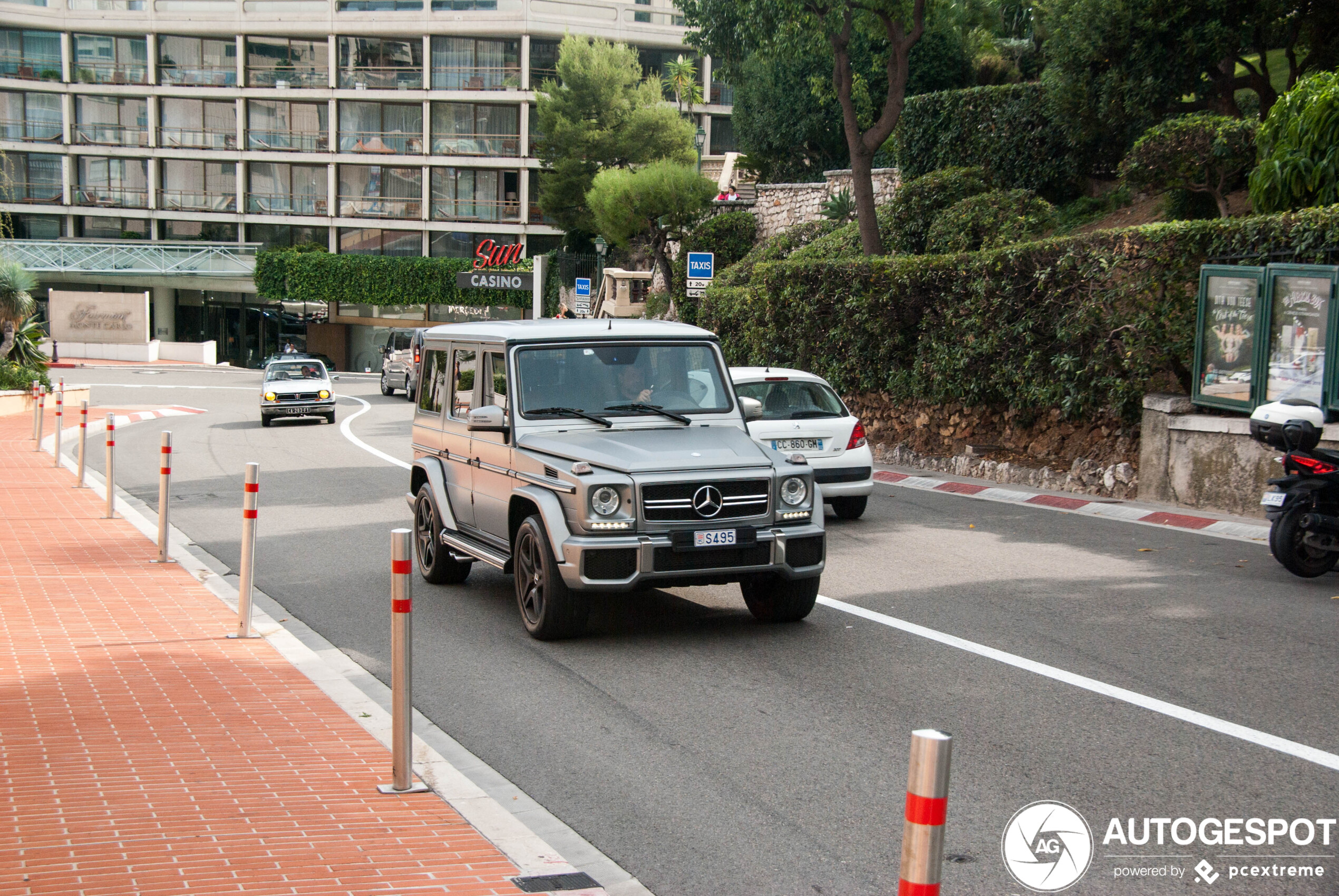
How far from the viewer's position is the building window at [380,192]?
6856 centimetres

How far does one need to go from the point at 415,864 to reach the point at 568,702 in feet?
7.66

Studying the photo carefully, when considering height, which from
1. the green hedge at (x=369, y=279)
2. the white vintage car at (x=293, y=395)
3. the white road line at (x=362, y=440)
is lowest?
the white road line at (x=362, y=440)

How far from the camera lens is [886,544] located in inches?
482

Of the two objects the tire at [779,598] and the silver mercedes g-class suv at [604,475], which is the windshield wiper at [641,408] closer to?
the silver mercedes g-class suv at [604,475]

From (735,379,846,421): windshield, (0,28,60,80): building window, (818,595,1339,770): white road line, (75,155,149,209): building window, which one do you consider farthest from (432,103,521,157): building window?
(818,595,1339,770): white road line

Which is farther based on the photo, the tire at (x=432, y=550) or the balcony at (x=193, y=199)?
the balcony at (x=193, y=199)

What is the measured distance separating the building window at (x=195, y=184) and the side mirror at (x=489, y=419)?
6643cm

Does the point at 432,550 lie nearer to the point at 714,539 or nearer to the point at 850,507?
the point at 714,539

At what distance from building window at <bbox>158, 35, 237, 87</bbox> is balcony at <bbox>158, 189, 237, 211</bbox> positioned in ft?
19.2

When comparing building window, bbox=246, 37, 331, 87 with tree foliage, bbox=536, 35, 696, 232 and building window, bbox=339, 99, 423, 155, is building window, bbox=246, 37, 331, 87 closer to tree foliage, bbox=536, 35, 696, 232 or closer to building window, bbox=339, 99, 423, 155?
building window, bbox=339, 99, 423, 155

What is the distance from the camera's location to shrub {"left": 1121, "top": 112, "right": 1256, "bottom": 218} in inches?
803

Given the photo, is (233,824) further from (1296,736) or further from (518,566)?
(1296,736)

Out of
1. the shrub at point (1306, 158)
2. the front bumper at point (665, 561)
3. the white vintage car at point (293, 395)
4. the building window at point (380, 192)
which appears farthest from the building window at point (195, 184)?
the front bumper at point (665, 561)

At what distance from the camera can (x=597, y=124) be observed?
199 ft
